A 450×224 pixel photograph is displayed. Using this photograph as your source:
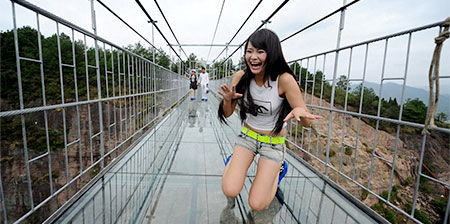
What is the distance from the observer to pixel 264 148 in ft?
5.50

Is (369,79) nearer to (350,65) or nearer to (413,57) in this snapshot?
(350,65)

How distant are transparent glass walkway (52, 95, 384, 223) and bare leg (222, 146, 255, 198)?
149mm

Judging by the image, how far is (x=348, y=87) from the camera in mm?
2084

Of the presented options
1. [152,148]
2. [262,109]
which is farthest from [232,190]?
[152,148]

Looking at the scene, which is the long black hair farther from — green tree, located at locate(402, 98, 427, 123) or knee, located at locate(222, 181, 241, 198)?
green tree, located at locate(402, 98, 427, 123)

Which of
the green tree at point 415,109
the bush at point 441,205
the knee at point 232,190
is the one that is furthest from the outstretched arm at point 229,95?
the green tree at point 415,109

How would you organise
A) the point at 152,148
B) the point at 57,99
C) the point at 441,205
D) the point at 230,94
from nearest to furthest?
the point at 230,94 → the point at 57,99 → the point at 441,205 → the point at 152,148

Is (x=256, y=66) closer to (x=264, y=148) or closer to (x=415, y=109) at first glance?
(x=264, y=148)

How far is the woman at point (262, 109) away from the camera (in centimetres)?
150

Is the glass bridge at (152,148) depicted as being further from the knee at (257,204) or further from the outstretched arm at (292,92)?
the outstretched arm at (292,92)

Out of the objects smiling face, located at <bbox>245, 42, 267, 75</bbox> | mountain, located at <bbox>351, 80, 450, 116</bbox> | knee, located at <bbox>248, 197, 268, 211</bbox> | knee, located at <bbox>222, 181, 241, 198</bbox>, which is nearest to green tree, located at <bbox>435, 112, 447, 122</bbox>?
mountain, located at <bbox>351, 80, 450, 116</bbox>

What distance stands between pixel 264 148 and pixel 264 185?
0.91 feet

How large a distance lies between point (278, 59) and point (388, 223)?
134 cm

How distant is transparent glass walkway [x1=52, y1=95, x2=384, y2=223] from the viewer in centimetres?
150
